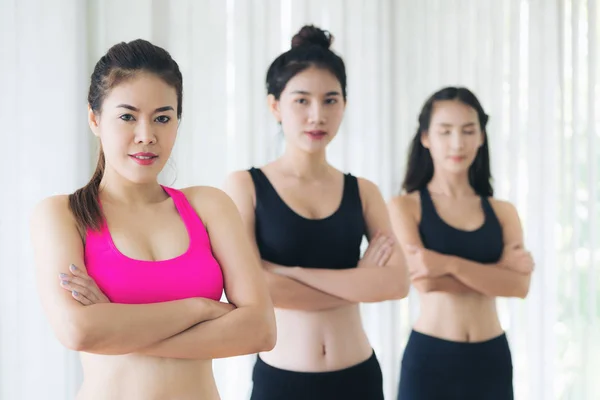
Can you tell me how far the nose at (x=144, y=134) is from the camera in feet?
5.35

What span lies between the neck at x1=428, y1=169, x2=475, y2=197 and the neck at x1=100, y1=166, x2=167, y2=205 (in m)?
1.46

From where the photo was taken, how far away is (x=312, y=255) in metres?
2.23

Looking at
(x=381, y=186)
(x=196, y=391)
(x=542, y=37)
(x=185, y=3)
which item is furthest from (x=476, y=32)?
(x=196, y=391)

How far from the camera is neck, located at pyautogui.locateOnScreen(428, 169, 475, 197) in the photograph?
2918 mm

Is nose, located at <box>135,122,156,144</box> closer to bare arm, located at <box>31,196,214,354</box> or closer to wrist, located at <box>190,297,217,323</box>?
bare arm, located at <box>31,196,214,354</box>

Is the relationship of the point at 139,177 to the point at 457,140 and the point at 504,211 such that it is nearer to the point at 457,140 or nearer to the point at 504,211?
the point at 457,140

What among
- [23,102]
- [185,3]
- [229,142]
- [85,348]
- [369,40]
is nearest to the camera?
[85,348]

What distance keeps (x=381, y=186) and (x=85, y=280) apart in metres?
2.39

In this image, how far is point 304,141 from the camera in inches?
89.2

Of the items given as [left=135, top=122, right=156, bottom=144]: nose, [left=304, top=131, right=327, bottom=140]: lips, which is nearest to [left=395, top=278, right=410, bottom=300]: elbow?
[left=304, top=131, right=327, bottom=140]: lips

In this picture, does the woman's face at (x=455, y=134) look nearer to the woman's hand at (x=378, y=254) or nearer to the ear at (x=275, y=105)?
the woman's hand at (x=378, y=254)

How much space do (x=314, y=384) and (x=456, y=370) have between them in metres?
0.77

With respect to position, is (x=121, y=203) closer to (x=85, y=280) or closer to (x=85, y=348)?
(x=85, y=280)

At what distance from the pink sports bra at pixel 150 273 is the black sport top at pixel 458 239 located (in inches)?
48.8
